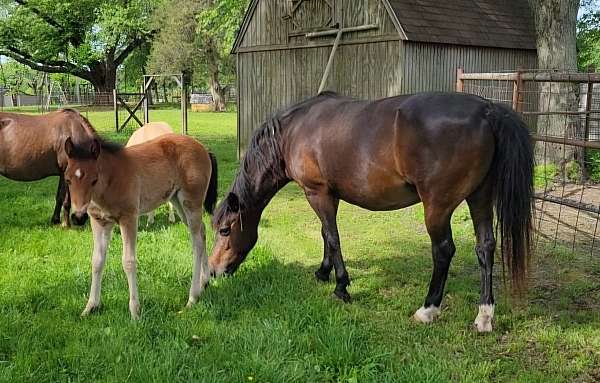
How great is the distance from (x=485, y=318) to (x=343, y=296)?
123 centimetres

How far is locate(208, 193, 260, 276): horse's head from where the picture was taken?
213 inches

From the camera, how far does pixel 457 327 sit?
14.3ft

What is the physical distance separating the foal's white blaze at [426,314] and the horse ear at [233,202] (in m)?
1.94

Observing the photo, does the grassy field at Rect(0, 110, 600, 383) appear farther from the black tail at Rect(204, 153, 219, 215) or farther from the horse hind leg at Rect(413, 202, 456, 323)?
the black tail at Rect(204, 153, 219, 215)

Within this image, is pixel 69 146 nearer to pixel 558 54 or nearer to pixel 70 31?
pixel 558 54

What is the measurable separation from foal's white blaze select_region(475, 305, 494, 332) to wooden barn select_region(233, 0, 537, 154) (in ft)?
24.3

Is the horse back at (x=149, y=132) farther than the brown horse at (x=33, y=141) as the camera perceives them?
Yes

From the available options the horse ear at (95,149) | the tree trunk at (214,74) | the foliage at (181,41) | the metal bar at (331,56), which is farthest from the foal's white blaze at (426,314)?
the tree trunk at (214,74)

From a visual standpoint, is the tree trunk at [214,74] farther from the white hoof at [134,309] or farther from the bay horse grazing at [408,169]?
the white hoof at [134,309]

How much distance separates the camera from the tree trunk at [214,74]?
1647 inches

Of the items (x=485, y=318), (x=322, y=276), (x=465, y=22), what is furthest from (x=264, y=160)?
(x=465, y=22)

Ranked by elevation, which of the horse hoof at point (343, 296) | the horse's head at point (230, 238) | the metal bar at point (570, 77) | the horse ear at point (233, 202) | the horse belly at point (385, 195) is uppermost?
the metal bar at point (570, 77)

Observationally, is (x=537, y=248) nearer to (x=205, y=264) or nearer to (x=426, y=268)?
(x=426, y=268)

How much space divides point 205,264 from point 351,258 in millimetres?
1879
